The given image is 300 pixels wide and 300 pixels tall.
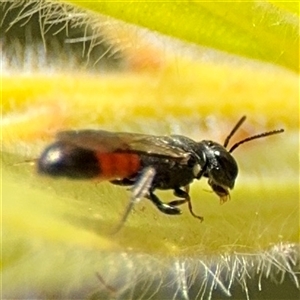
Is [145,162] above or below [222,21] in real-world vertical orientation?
below

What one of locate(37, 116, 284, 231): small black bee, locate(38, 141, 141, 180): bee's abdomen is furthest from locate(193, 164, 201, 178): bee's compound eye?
locate(38, 141, 141, 180): bee's abdomen

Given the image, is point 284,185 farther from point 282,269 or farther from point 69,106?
point 69,106

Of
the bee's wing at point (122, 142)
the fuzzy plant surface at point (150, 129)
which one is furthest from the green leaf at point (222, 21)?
the bee's wing at point (122, 142)

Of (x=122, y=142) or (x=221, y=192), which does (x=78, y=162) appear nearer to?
(x=122, y=142)

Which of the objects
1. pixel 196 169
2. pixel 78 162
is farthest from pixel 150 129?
pixel 78 162

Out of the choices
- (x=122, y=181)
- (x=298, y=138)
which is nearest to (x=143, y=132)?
(x=122, y=181)

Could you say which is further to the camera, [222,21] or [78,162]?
[222,21]

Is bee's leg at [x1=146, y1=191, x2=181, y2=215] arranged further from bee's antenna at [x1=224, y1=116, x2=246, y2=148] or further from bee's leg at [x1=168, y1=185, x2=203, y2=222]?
bee's antenna at [x1=224, y1=116, x2=246, y2=148]

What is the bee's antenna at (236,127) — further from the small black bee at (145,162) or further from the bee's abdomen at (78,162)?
the bee's abdomen at (78,162)
